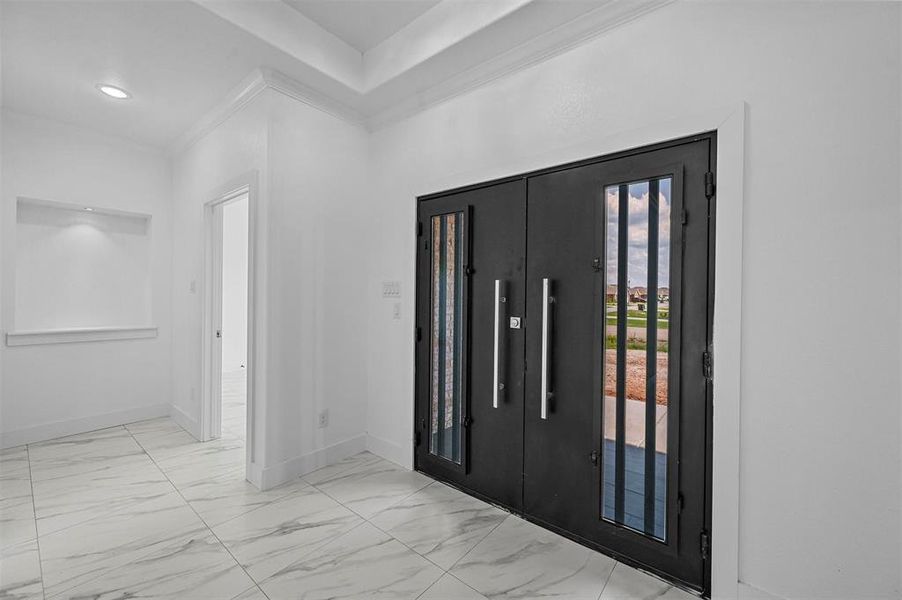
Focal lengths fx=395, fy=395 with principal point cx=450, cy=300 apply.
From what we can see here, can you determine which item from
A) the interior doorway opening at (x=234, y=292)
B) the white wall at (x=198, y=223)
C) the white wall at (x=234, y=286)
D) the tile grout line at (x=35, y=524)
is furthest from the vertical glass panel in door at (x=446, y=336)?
the white wall at (x=234, y=286)

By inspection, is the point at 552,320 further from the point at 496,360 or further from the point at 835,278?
the point at 835,278

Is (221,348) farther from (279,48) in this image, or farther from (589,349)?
(589,349)

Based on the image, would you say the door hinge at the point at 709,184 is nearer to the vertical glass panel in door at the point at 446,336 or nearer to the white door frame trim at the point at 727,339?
the white door frame trim at the point at 727,339

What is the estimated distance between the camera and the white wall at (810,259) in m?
1.40

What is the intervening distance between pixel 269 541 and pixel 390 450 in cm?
114

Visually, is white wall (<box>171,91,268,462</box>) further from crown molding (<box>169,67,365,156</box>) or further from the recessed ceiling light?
the recessed ceiling light

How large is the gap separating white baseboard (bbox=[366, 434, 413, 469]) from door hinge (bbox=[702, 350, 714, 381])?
207 centimetres

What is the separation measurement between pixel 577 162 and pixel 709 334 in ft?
3.51

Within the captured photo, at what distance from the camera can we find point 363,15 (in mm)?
2488

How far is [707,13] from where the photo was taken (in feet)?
5.73

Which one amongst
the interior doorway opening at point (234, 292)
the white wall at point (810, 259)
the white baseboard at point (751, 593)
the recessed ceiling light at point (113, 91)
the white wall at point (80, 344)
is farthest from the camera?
the interior doorway opening at point (234, 292)

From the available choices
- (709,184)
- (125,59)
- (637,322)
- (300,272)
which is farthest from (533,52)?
(125,59)

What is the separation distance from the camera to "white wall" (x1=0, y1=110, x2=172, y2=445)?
329cm

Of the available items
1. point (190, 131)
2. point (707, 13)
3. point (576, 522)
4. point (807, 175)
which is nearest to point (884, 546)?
point (576, 522)
